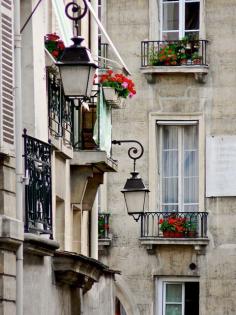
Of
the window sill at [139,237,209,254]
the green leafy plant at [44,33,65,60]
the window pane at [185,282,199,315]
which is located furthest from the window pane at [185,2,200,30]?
the green leafy plant at [44,33,65,60]

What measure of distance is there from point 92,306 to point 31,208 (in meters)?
6.08

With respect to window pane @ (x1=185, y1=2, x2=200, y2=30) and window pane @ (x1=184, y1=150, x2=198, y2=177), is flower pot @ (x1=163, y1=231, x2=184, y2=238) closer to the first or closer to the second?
window pane @ (x1=184, y1=150, x2=198, y2=177)

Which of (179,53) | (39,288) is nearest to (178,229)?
(179,53)

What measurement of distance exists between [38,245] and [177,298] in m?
20.8

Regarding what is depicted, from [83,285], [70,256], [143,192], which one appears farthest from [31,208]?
[143,192]

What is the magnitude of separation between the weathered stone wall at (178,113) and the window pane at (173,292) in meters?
0.38

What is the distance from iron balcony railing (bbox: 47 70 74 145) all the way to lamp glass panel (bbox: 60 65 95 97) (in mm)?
2634

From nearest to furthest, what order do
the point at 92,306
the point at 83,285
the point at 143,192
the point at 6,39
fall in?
1. the point at 6,39
2. the point at 83,285
3. the point at 92,306
4. the point at 143,192

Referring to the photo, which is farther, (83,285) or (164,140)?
(164,140)

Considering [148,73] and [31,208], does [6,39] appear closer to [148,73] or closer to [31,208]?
[31,208]

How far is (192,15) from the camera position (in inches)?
1711

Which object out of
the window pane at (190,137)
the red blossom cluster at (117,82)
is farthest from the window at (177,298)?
the red blossom cluster at (117,82)

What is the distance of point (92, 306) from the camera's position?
29.0m

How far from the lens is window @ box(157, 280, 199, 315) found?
43.2 meters
